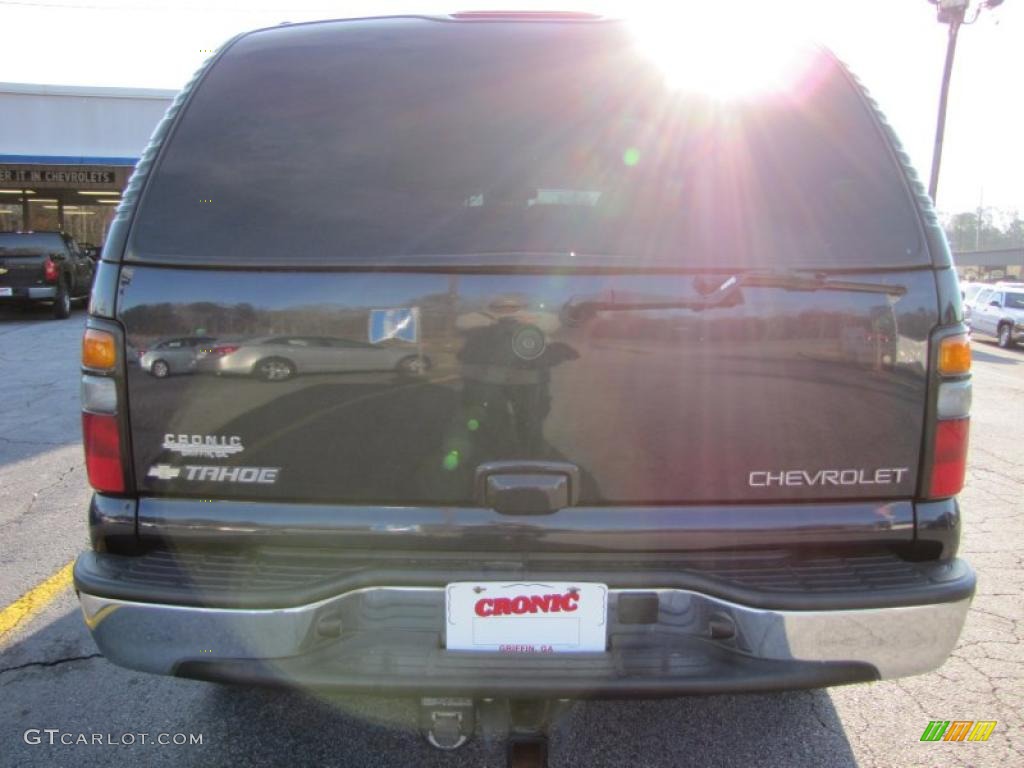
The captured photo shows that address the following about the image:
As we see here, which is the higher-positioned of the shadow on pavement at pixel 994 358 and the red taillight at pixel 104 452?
the red taillight at pixel 104 452

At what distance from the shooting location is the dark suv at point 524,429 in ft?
5.70

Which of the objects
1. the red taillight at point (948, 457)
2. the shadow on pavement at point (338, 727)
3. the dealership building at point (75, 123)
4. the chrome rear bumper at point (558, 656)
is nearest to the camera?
the chrome rear bumper at point (558, 656)

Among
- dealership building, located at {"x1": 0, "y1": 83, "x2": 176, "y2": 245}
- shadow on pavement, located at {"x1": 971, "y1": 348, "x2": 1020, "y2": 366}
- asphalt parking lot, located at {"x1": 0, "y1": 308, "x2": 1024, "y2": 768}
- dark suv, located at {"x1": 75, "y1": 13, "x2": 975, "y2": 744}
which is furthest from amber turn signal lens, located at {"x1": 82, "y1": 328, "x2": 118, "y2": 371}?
dealership building, located at {"x1": 0, "y1": 83, "x2": 176, "y2": 245}

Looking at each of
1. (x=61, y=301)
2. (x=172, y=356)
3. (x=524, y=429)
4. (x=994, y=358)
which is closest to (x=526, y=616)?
(x=524, y=429)

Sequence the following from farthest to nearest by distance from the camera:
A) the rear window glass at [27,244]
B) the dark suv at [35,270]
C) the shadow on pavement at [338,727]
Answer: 1. the rear window glass at [27,244]
2. the dark suv at [35,270]
3. the shadow on pavement at [338,727]

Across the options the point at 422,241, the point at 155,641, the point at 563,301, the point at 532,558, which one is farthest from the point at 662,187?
the point at 155,641

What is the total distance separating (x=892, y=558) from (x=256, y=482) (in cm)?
162

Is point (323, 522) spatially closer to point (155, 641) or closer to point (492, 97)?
point (155, 641)

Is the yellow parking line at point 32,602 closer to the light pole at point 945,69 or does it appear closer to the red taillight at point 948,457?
the red taillight at point 948,457

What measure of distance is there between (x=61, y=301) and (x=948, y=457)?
17.0m

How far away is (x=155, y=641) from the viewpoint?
A: 1.78 meters

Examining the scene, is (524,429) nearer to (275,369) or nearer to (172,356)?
(275,369)

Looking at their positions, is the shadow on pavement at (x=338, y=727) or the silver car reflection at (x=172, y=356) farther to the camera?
the shadow on pavement at (x=338, y=727)

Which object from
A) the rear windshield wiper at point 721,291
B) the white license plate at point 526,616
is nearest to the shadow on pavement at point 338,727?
the white license plate at point 526,616
